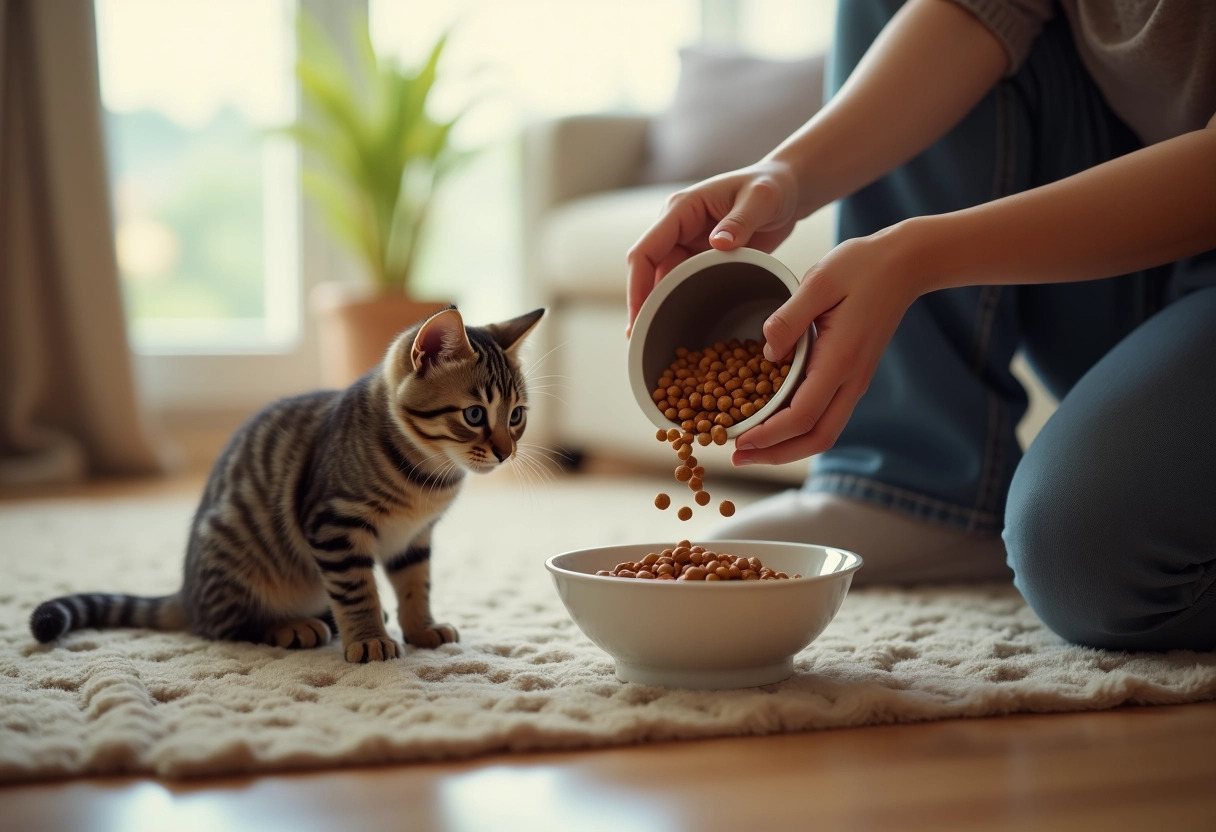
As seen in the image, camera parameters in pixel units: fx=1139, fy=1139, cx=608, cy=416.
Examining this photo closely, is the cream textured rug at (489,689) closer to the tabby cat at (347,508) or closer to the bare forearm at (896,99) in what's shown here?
the tabby cat at (347,508)

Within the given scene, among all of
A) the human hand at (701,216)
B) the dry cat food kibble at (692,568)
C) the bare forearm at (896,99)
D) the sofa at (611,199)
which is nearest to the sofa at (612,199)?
the sofa at (611,199)

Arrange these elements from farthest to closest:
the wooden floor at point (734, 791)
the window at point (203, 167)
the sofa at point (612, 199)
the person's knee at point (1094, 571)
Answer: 1. the window at point (203, 167)
2. the sofa at point (612, 199)
3. the person's knee at point (1094, 571)
4. the wooden floor at point (734, 791)

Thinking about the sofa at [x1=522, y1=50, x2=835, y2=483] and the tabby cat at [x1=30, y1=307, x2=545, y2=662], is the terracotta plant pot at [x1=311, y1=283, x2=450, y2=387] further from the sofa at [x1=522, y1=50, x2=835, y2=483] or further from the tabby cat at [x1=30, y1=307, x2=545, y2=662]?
the tabby cat at [x1=30, y1=307, x2=545, y2=662]

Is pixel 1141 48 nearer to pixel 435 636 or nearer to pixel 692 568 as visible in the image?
pixel 692 568

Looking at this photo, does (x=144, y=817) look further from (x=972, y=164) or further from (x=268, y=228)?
(x=268, y=228)

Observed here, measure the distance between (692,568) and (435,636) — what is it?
34 centimetres

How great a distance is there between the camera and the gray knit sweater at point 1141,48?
4.00ft

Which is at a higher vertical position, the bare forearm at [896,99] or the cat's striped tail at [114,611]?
the bare forearm at [896,99]

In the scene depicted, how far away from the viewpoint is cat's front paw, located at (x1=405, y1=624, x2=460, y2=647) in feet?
4.02

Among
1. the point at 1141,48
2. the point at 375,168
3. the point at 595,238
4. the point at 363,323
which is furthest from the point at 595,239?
the point at 1141,48

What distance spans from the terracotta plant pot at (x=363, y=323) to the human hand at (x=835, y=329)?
2.04 m

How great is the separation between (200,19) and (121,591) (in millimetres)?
2518

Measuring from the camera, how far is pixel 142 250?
353 centimetres

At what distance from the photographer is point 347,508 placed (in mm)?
1200
